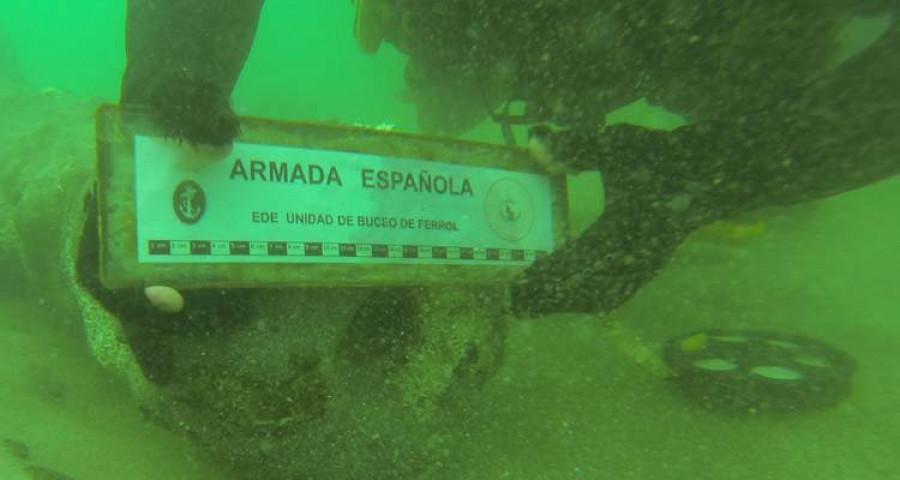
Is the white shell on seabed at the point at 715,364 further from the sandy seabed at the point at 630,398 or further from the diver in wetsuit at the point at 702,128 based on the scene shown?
the diver in wetsuit at the point at 702,128

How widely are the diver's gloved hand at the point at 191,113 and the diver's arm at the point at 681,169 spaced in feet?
4.96

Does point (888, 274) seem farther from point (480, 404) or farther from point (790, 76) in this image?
point (480, 404)

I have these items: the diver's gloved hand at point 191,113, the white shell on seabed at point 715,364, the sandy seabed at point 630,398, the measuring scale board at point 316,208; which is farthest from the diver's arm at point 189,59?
the white shell on seabed at point 715,364

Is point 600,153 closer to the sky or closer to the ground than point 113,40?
closer to the ground

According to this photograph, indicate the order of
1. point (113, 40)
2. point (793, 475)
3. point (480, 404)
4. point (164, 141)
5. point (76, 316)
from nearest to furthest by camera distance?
point (164, 141) → point (793, 475) → point (480, 404) → point (76, 316) → point (113, 40)

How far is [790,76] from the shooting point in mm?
2861

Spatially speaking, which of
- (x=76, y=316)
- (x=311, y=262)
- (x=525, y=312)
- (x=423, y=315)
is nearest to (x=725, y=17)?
(x=525, y=312)

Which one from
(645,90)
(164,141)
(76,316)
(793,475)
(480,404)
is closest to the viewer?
(164,141)

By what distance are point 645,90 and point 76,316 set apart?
4.62 m

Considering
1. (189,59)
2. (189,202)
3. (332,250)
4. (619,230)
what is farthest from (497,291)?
(189,59)

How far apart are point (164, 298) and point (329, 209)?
2.38 feet

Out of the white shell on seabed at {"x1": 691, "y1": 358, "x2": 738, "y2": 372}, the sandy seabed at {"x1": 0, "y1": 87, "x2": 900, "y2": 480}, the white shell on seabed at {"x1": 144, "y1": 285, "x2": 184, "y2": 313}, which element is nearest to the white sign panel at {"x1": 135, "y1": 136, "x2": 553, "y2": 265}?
the white shell on seabed at {"x1": 144, "y1": 285, "x2": 184, "y2": 313}

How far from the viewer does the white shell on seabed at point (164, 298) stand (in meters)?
2.08

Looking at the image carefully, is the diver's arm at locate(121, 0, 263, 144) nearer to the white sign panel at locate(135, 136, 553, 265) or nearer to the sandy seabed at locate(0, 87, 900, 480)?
the white sign panel at locate(135, 136, 553, 265)
